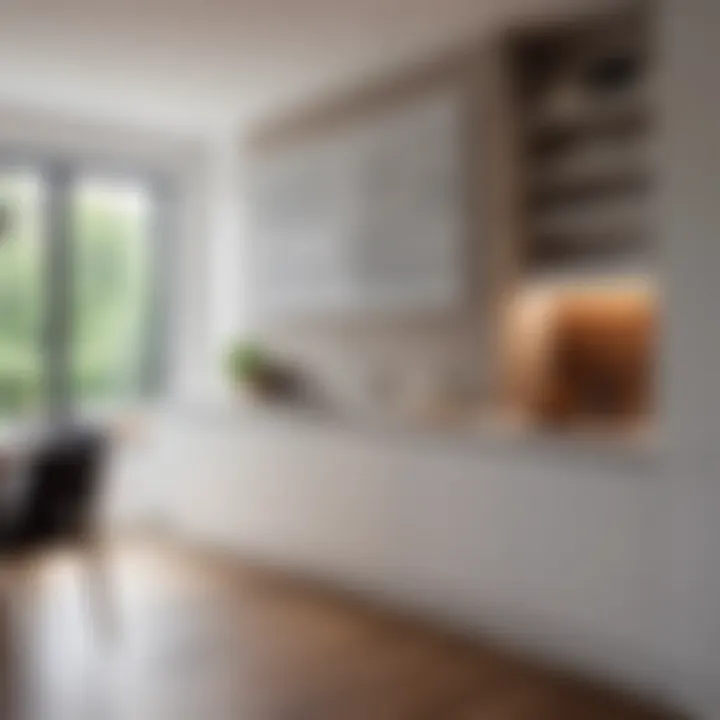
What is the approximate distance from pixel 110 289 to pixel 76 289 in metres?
0.21

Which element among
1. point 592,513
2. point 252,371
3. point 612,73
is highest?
point 612,73

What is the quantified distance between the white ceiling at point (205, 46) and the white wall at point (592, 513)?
0.93 metres

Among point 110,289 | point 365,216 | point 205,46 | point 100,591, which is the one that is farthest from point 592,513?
point 110,289

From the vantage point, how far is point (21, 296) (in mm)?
4512

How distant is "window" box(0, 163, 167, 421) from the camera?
4504mm

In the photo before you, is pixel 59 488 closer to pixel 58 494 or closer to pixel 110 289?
pixel 58 494

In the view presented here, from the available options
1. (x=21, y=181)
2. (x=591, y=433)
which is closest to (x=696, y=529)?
(x=591, y=433)

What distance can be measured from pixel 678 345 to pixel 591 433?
48 centimetres

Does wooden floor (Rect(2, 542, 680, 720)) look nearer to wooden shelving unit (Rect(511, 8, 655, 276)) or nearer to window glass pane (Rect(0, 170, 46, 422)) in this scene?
window glass pane (Rect(0, 170, 46, 422))

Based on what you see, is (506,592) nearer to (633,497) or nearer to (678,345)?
(633,497)

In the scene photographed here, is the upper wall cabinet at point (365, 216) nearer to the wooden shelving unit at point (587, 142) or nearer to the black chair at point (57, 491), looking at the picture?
the wooden shelving unit at point (587, 142)

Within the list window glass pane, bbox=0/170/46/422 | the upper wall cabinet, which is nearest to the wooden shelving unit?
the upper wall cabinet

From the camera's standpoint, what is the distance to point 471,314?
3.38m

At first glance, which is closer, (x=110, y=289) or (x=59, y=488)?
(x=59, y=488)
